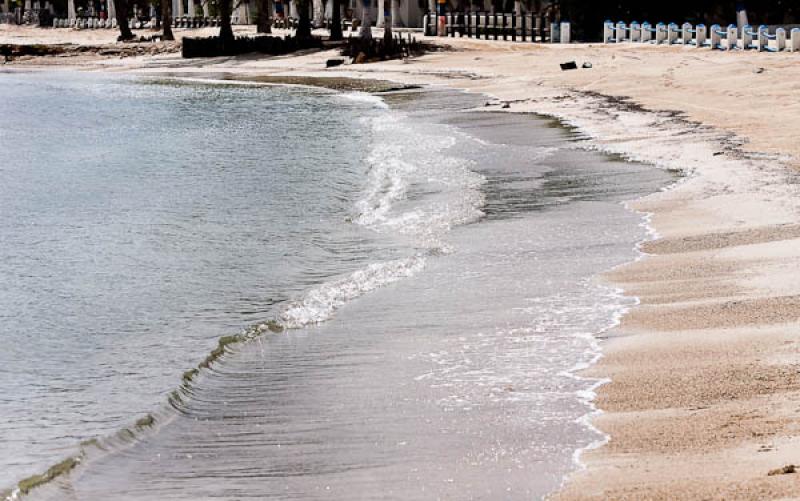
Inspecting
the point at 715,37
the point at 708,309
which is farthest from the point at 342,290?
the point at 715,37

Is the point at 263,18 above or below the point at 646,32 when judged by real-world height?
above

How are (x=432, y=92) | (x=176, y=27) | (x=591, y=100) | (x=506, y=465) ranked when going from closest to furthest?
(x=506, y=465) → (x=591, y=100) → (x=432, y=92) → (x=176, y=27)

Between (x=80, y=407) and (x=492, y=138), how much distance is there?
1695 cm

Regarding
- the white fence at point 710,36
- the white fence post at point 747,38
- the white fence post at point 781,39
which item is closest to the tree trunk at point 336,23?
the white fence at point 710,36

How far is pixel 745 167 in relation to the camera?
52.2ft

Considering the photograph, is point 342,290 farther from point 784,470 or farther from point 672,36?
point 672,36

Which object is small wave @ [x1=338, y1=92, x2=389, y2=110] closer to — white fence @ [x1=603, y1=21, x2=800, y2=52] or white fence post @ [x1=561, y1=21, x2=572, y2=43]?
white fence @ [x1=603, y1=21, x2=800, y2=52]

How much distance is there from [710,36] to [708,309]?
34.5 m

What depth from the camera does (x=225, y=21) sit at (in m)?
62.6

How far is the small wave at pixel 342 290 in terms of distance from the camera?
33.6 feet

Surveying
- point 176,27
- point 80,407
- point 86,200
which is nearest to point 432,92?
point 86,200

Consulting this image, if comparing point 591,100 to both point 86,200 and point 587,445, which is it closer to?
point 86,200

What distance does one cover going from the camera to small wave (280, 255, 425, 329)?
1024 centimetres

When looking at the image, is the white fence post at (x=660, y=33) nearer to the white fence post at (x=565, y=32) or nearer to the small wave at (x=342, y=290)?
the white fence post at (x=565, y=32)
